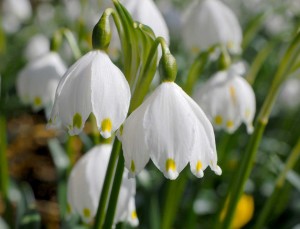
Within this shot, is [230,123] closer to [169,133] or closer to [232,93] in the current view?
[232,93]

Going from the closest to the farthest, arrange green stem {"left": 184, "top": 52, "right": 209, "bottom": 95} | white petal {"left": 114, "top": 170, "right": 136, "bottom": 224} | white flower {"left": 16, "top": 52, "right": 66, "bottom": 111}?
white petal {"left": 114, "top": 170, "right": 136, "bottom": 224}
green stem {"left": 184, "top": 52, "right": 209, "bottom": 95}
white flower {"left": 16, "top": 52, "right": 66, "bottom": 111}

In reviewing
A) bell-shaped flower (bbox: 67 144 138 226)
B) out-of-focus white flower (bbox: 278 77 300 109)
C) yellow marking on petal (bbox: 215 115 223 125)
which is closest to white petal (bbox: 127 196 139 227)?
bell-shaped flower (bbox: 67 144 138 226)

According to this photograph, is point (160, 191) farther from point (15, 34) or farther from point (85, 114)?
point (15, 34)

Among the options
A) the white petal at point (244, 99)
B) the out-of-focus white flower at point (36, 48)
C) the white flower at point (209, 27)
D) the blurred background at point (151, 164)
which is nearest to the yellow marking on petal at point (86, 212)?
the blurred background at point (151, 164)

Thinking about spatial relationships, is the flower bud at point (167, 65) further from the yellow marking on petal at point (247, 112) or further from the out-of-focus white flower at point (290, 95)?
the out-of-focus white flower at point (290, 95)

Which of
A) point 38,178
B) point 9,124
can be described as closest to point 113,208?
point 38,178

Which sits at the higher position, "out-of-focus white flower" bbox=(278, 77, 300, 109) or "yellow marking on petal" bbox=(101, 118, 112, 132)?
"yellow marking on petal" bbox=(101, 118, 112, 132)

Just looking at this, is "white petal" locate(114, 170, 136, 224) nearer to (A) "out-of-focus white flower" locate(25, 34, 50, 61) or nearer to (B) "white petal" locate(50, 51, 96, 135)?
(B) "white petal" locate(50, 51, 96, 135)
